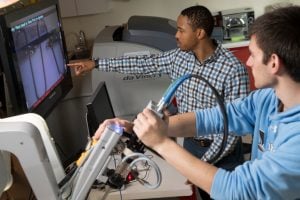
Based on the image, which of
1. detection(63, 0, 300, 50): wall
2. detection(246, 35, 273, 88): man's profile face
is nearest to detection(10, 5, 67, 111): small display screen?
detection(246, 35, 273, 88): man's profile face

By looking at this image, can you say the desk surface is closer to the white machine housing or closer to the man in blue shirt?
the man in blue shirt

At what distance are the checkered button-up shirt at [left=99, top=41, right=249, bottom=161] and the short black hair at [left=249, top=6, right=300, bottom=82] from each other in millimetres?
816

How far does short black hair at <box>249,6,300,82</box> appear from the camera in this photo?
1.05 m

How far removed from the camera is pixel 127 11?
3.42 metres

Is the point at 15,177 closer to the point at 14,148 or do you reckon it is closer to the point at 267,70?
the point at 14,148

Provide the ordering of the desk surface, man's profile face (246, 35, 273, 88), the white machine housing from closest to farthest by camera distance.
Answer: man's profile face (246, 35, 273, 88) → the desk surface → the white machine housing

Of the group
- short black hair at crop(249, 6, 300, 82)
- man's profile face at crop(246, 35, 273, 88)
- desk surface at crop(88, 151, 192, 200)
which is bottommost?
desk surface at crop(88, 151, 192, 200)

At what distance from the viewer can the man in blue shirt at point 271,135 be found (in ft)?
3.28

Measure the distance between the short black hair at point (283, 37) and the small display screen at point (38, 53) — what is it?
0.88 metres

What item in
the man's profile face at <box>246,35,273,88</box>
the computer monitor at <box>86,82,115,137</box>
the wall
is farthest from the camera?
the wall

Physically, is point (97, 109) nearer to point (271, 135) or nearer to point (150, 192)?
point (150, 192)

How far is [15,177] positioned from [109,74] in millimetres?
855

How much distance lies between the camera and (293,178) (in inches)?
39.4

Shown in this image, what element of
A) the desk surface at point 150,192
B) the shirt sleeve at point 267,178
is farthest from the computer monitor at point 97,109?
the shirt sleeve at point 267,178
